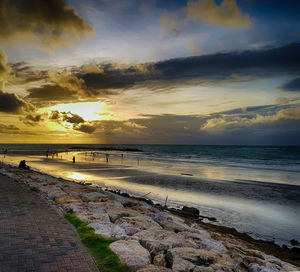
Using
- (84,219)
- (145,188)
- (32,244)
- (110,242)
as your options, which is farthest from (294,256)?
(145,188)

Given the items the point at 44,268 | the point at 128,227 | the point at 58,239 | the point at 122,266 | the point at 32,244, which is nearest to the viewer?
the point at 44,268

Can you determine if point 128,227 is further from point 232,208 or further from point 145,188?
point 145,188

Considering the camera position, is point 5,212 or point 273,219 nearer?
point 5,212

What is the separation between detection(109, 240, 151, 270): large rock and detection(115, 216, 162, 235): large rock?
106 cm

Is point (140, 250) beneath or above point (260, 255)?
above

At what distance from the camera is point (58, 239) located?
6086 mm

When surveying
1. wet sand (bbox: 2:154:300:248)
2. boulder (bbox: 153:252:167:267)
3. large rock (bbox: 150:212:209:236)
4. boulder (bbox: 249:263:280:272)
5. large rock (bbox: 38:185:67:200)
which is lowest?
wet sand (bbox: 2:154:300:248)

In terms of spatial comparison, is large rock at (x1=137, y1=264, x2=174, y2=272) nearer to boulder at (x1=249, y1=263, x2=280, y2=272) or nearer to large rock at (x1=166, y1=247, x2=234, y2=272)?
large rock at (x1=166, y1=247, x2=234, y2=272)

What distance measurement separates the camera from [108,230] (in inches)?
277

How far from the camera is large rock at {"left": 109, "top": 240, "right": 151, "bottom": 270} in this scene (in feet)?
16.6

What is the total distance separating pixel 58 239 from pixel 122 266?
2.09 m

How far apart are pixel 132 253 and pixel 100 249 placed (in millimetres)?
828

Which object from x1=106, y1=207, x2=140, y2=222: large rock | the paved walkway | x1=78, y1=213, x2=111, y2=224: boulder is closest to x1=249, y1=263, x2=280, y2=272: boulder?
the paved walkway

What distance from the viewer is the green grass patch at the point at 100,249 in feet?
16.2
